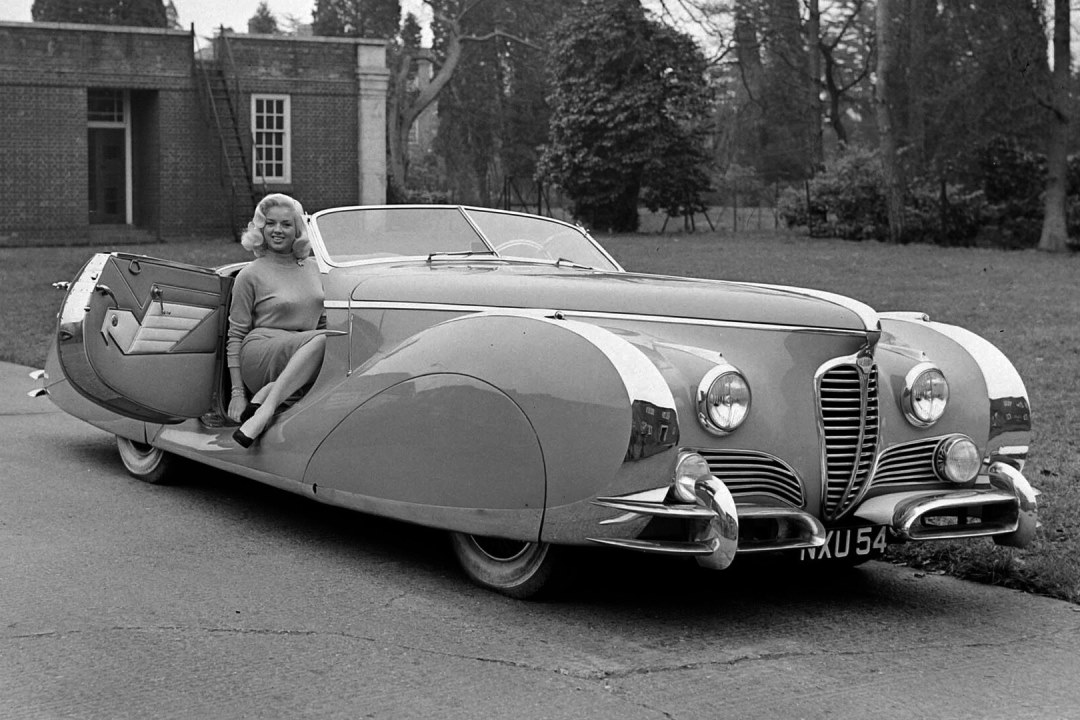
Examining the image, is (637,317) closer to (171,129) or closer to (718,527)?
(718,527)

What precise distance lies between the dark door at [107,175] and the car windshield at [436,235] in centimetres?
2516

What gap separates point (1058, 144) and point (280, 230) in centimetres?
2452

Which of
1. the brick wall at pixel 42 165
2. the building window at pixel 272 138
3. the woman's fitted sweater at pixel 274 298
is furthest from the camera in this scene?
the building window at pixel 272 138

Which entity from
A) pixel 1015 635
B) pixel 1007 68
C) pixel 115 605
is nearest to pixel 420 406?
pixel 115 605

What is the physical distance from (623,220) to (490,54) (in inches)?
913

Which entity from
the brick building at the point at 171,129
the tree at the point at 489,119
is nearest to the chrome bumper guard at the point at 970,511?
the brick building at the point at 171,129

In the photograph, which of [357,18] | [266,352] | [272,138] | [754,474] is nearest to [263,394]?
[266,352]

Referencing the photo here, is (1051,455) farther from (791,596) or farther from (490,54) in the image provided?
(490,54)

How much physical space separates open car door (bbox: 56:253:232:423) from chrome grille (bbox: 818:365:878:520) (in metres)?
3.29

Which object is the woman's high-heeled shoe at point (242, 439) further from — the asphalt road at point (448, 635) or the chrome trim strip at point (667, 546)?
the chrome trim strip at point (667, 546)

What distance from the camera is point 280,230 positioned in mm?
6348

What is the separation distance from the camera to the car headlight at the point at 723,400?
178 inches

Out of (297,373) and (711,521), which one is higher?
(297,373)

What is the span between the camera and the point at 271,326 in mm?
6332
